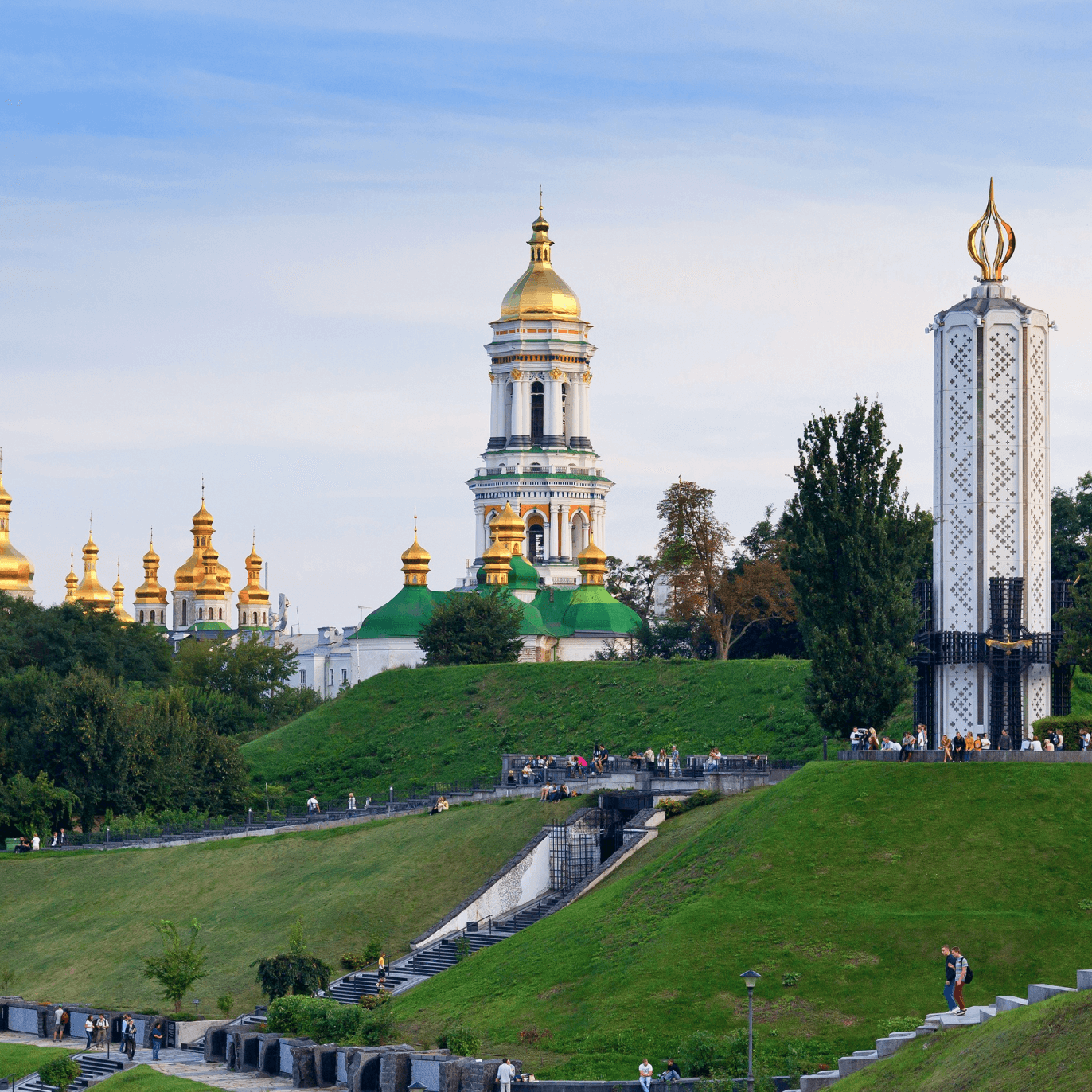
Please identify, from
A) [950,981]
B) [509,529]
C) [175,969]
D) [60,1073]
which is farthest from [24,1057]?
[509,529]

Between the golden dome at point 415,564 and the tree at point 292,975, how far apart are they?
7036cm

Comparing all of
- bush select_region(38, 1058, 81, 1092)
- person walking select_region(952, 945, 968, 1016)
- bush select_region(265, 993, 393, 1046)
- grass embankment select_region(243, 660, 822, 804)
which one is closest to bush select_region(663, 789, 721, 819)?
→ bush select_region(265, 993, 393, 1046)

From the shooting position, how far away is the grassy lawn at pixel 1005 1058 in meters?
26.2

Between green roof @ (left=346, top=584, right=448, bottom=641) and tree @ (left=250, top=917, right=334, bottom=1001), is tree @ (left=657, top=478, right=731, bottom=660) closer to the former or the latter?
green roof @ (left=346, top=584, right=448, bottom=641)

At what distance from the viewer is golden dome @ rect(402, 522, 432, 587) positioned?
115 m

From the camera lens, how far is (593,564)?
116125 mm

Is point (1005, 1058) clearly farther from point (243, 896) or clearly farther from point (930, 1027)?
point (243, 896)

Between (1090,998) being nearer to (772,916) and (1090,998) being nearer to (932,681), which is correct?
(772,916)

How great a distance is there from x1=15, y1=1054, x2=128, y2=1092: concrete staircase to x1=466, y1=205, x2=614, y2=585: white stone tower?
9366 centimetres

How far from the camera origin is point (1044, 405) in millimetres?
51688

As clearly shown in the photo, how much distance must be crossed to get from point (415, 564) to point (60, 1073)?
74.8 meters

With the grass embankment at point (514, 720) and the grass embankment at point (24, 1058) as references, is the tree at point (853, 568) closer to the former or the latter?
the grass embankment at point (514, 720)

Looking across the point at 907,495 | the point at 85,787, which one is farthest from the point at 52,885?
the point at 907,495

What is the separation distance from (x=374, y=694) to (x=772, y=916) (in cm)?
4359
